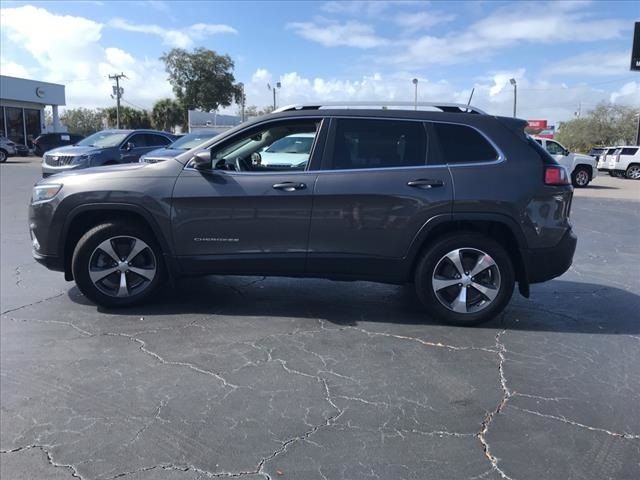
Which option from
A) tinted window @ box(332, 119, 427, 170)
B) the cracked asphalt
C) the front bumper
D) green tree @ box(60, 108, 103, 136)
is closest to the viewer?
the cracked asphalt

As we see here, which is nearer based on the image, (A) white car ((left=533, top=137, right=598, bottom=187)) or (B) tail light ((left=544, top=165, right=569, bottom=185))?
(B) tail light ((left=544, top=165, right=569, bottom=185))

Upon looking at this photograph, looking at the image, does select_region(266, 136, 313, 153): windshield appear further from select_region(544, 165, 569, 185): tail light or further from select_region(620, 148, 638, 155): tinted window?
select_region(620, 148, 638, 155): tinted window

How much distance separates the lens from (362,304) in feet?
17.6

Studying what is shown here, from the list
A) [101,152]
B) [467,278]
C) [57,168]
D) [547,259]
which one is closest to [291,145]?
[467,278]

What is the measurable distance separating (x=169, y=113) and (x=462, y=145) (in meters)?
56.1

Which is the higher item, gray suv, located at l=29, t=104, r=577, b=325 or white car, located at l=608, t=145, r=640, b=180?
white car, located at l=608, t=145, r=640, b=180

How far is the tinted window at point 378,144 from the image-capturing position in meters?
4.68

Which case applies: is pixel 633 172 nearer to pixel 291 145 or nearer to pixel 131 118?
pixel 291 145

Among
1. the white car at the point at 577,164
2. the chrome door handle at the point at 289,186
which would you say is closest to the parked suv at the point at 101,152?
the chrome door handle at the point at 289,186

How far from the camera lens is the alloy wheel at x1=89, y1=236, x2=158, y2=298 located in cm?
491

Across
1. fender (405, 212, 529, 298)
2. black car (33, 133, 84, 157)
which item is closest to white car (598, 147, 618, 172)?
fender (405, 212, 529, 298)

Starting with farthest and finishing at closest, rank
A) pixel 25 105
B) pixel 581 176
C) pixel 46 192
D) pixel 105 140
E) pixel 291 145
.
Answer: pixel 25 105, pixel 581 176, pixel 105 140, pixel 291 145, pixel 46 192

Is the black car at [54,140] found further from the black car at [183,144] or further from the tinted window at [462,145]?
the tinted window at [462,145]

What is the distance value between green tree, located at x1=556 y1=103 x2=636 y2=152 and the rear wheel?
39.7m
